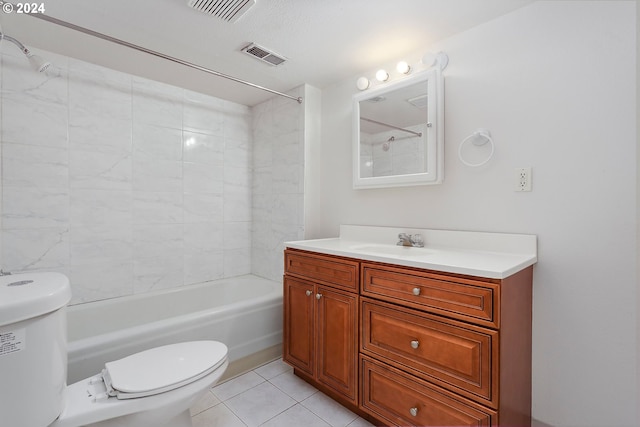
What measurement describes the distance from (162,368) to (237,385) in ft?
2.53

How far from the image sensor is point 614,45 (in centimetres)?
Answer: 127

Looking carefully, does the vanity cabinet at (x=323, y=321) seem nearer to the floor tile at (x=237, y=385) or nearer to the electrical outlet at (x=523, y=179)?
the floor tile at (x=237, y=385)

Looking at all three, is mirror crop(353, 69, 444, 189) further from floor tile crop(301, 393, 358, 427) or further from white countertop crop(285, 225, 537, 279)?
floor tile crop(301, 393, 358, 427)

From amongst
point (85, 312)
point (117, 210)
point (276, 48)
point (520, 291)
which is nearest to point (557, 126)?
point (520, 291)

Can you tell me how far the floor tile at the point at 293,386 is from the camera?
1.78 metres

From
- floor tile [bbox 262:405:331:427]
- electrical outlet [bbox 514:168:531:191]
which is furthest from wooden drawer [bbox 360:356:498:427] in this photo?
electrical outlet [bbox 514:168:531:191]

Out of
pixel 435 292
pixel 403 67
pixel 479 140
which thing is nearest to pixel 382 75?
pixel 403 67

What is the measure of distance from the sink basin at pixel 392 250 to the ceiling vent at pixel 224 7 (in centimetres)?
137

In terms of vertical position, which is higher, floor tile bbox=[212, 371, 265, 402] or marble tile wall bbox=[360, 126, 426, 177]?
marble tile wall bbox=[360, 126, 426, 177]

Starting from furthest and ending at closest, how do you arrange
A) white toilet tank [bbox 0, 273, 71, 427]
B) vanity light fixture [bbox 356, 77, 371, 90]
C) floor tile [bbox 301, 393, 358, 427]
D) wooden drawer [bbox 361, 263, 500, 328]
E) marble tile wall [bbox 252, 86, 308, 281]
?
marble tile wall [bbox 252, 86, 308, 281]
vanity light fixture [bbox 356, 77, 371, 90]
floor tile [bbox 301, 393, 358, 427]
wooden drawer [bbox 361, 263, 500, 328]
white toilet tank [bbox 0, 273, 71, 427]

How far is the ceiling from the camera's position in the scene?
151 cm

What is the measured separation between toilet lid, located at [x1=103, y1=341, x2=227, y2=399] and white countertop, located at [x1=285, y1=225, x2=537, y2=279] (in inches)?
30.0

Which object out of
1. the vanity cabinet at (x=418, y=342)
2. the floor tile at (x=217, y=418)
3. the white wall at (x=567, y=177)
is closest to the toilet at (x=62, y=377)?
the floor tile at (x=217, y=418)

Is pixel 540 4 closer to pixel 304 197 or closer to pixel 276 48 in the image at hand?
pixel 276 48
